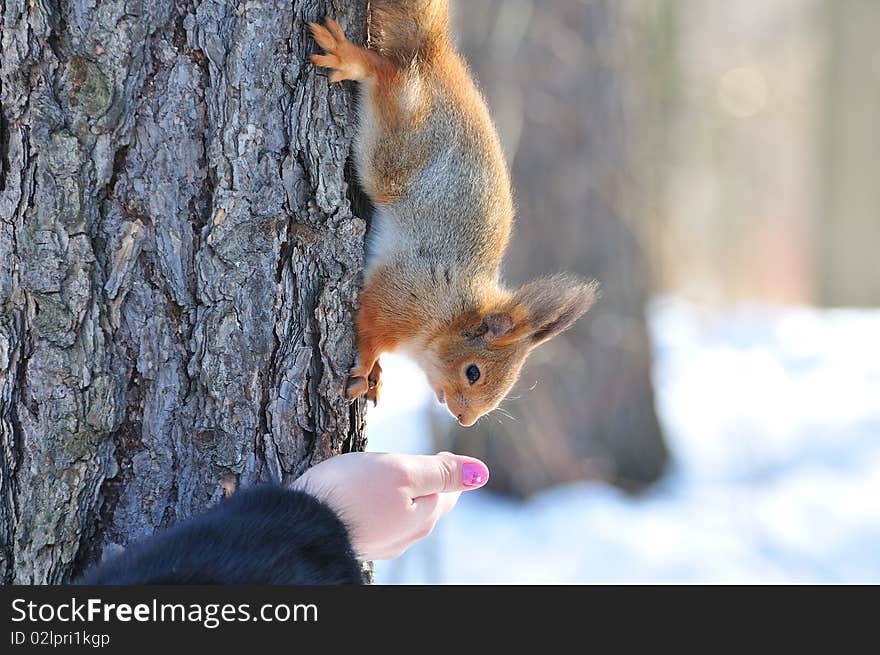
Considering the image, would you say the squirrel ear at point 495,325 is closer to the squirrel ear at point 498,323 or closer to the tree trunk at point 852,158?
the squirrel ear at point 498,323

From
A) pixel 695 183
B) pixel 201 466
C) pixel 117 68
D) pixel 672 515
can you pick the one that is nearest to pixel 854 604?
pixel 201 466

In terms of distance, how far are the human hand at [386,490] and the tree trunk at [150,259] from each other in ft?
0.52

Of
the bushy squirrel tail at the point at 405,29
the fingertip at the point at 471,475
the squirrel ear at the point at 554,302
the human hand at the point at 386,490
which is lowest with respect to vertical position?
the human hand at the point at 386,490

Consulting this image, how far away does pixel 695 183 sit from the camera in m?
14.7

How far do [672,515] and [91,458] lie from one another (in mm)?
3286

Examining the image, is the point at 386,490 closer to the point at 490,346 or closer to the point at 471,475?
the point at 471,475

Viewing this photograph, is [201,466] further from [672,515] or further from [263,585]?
[672,515]

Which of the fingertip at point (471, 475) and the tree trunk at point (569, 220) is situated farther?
the tree trunk at point (569, 220)

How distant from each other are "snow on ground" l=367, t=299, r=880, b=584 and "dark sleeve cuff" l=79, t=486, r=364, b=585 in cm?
189

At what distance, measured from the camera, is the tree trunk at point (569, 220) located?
4.20 metres

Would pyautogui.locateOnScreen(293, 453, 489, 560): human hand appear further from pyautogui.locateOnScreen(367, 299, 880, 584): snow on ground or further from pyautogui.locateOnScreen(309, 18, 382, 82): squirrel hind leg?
pyautogui.locateOnScreen(367, 299, 880, 584): snow on ground

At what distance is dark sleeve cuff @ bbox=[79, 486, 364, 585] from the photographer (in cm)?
117

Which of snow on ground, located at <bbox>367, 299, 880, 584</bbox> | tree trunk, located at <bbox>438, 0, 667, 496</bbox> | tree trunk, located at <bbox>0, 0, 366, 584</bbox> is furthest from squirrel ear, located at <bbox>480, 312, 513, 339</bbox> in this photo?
tree trunk, located at <bbox>438, 0, 667, 496</bbox>

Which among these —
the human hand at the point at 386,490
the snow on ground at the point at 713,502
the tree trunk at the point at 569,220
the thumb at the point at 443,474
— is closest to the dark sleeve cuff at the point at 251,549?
the human hand at the point at 386,490
